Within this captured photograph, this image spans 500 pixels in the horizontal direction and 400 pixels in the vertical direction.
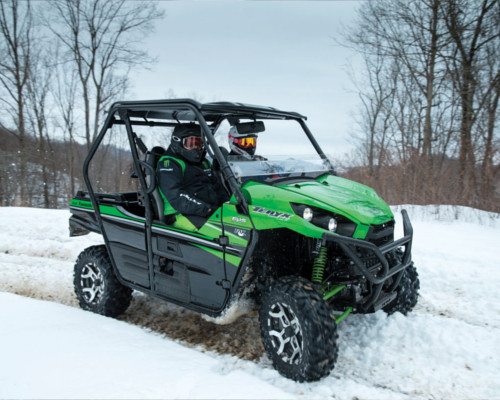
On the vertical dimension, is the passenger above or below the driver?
above

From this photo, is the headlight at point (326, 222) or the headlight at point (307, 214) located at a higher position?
the headlight at point (307, 214)

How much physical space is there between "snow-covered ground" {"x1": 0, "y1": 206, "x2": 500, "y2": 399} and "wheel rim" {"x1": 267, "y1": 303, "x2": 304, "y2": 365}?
0.56 feet

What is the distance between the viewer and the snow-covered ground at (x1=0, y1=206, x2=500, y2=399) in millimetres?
2682

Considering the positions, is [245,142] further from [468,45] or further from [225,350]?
[468,45]

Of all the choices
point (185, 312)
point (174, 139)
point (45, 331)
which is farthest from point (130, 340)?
point (174, 139)

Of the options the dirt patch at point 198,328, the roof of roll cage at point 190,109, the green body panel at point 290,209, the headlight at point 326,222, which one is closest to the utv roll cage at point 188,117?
the roof of roll cage at point 190,109

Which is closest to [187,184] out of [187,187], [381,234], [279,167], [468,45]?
[187,187]

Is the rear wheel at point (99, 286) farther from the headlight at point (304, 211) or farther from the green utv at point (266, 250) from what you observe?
the headlight at point (304, 211)

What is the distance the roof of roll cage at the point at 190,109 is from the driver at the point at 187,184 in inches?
11.5

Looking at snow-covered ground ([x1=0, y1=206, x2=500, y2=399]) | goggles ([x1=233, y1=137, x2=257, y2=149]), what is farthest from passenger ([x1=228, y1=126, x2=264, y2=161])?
snow-covered ground ([x1=0, y1=206, x2=500, y2=399])

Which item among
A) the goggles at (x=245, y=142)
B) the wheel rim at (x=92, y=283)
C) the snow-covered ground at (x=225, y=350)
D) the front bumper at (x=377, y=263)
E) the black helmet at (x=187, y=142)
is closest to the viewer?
the snow-covered ground at (x=225, y=350)

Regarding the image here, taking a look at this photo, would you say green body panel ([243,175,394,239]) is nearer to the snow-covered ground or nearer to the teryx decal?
the teryx decal

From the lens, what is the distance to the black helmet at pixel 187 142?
3750 millimetres

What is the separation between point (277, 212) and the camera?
2.96 m
